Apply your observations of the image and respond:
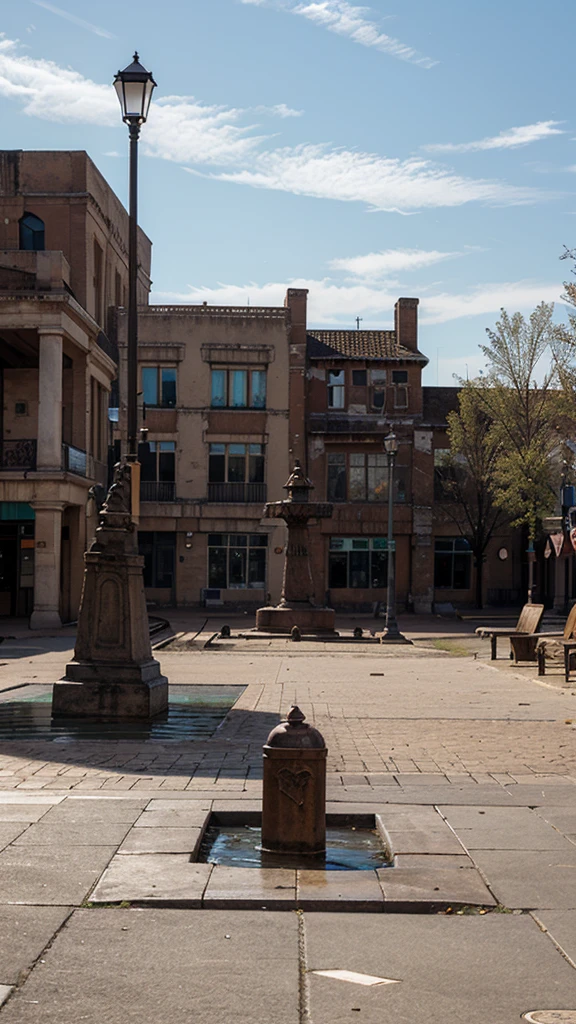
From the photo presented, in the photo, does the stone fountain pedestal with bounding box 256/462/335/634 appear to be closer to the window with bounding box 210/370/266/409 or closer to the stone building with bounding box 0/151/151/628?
the stone building with bounding box 0/151/151/628

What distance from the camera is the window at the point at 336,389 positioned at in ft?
167

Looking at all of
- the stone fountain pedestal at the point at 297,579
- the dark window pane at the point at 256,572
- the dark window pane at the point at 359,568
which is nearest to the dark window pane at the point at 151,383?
the dark window pane at the point at 256,572

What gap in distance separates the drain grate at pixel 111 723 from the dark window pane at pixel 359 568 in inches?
1379

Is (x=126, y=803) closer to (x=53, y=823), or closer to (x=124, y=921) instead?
(x=53, y=823)

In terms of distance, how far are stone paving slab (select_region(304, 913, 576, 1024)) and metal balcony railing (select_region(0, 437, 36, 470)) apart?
2971cm

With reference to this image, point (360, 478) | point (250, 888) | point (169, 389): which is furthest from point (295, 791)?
point (360, 478)

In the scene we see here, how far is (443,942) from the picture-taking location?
5.10 m

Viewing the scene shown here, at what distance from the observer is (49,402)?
3306 cm

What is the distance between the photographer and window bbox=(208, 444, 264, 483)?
49.2 metres

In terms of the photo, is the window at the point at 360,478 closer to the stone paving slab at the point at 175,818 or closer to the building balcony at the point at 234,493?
the building balcony at the point at 234,493

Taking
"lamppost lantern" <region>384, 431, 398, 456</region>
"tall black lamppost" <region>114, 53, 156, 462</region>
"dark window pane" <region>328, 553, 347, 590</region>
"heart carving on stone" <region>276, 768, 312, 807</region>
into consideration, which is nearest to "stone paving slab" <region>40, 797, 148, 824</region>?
"heart carving on stone" <region>276, 768, 312, 807</region>

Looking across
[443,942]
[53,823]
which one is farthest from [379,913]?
[53,823]

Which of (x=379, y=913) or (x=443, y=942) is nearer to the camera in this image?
(x=443, y=942)

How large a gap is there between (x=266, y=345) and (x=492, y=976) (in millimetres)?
45575
